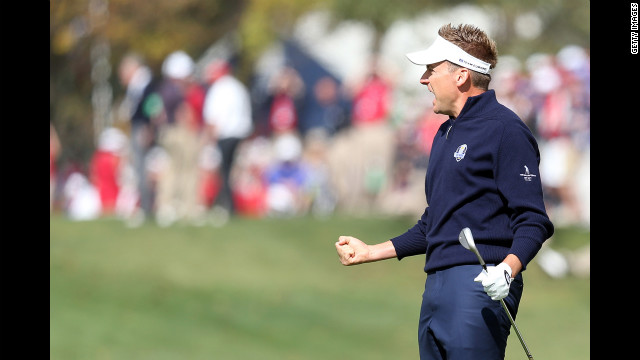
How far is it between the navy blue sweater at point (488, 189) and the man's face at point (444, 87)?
0.29 feet

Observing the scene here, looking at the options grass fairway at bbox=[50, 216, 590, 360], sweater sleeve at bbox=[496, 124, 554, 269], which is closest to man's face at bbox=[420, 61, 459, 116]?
sweater sleeve at bbox=[496, 124, 554, 269]

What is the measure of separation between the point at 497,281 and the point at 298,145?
606 inches

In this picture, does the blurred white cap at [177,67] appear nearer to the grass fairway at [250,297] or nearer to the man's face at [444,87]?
the grass fairway at [250,297]

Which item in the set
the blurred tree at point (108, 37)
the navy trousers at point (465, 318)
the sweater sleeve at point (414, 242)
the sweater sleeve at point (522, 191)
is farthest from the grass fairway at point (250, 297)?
the blurred tree at point (108, 37)

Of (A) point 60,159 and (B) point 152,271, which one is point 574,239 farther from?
(A) point 60,159

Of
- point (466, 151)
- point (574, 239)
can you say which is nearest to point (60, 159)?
point (574, 239)

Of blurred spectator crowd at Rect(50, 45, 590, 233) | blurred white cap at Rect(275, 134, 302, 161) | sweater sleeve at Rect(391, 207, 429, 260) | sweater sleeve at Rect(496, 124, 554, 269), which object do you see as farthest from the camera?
blurred white cap at Rect(275, 134, 302, 161)

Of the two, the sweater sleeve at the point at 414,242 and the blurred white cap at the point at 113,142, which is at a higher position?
the blurred white cap at the point at 113,142

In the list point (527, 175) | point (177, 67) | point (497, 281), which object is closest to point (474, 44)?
point (527, 175)

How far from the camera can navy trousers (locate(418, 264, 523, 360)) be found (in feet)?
17.1

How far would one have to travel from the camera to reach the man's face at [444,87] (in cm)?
546

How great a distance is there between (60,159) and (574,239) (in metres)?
14.6

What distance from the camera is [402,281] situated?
15945mm

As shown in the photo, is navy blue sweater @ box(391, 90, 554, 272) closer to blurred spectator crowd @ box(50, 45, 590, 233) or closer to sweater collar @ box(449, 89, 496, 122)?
sweater collar @ box(449, 89, 496, 122)
